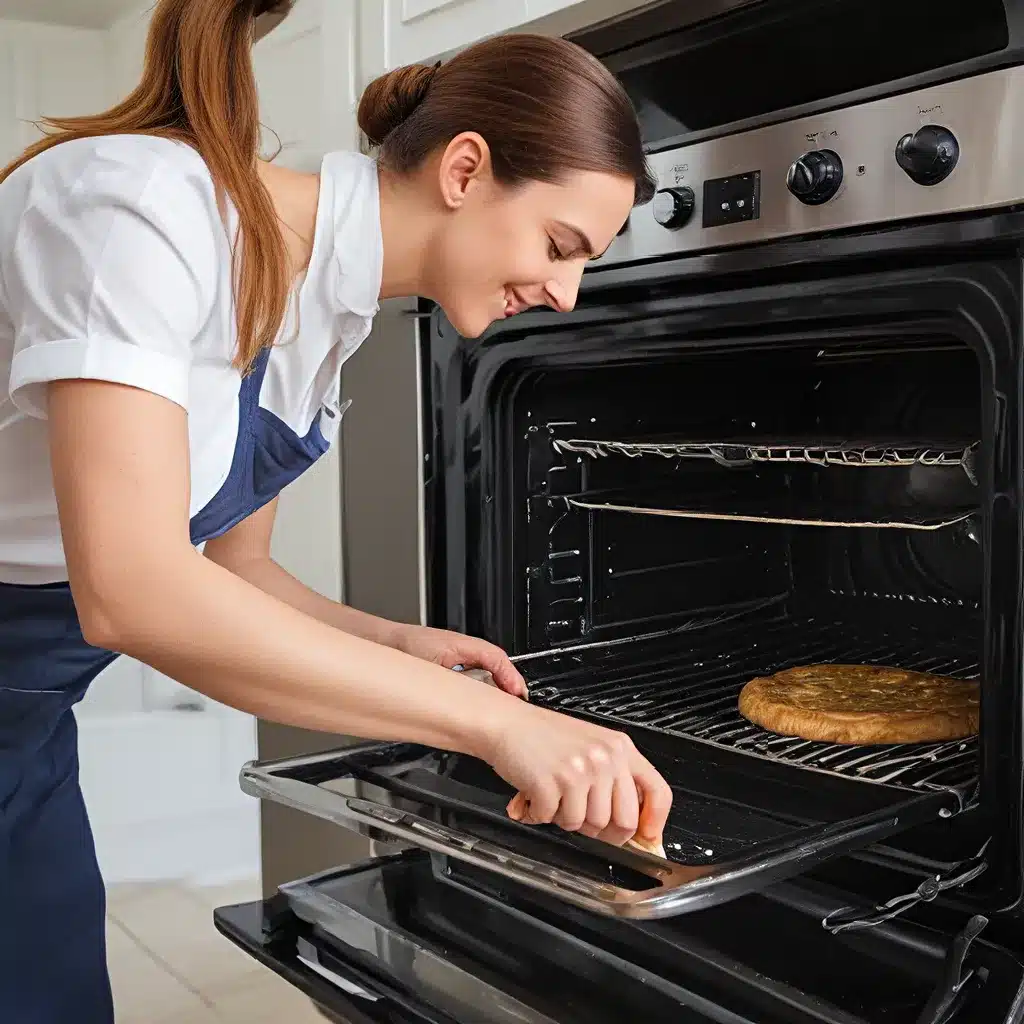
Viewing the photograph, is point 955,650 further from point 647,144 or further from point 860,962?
point 647,144

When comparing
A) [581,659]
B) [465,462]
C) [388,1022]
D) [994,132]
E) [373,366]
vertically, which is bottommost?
[388,1022]

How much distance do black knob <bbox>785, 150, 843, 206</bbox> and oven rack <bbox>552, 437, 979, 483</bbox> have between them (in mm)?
238

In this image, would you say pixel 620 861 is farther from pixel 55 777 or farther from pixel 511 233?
pixel 55 777

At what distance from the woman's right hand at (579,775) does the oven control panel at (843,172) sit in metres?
0.46

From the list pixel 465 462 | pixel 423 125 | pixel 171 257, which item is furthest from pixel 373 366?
pixel 171 257

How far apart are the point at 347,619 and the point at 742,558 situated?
1.78ft

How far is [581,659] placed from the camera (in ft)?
4.25

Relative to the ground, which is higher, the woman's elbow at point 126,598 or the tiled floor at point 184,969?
the woman's elbow at point 126,598

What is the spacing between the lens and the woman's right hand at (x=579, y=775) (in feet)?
2.45

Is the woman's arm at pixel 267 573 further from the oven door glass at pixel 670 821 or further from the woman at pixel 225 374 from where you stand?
the oven door glass at pixel 670 821

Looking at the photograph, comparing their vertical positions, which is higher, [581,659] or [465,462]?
[465,462]

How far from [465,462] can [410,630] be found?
23 centimetres

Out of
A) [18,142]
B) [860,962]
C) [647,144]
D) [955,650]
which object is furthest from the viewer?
[18,142]

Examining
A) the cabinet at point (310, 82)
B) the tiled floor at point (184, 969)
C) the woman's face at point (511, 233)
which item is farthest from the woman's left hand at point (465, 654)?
the tiled floor at point (184, 969)
